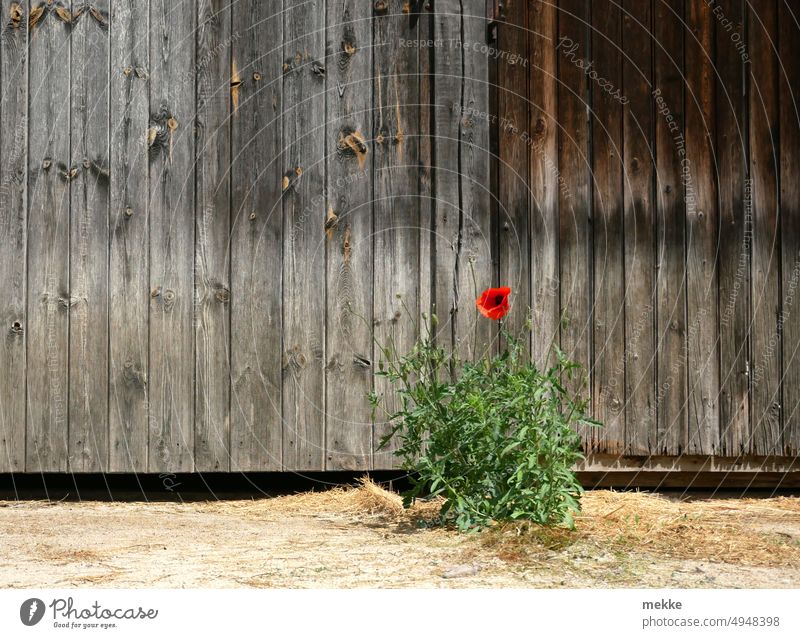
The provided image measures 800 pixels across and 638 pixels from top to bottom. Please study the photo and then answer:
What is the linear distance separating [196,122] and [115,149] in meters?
0.46

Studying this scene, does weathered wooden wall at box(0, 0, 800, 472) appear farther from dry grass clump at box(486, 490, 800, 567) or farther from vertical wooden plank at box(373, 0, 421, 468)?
dry grass clump at box(486, 490, 800, 567)

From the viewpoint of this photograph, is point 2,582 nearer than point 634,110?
Yes

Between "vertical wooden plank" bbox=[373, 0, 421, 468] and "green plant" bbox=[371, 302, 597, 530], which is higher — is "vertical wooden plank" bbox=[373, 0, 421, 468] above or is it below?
above

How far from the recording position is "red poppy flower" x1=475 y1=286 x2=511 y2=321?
414 cm

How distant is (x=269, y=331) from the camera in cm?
523

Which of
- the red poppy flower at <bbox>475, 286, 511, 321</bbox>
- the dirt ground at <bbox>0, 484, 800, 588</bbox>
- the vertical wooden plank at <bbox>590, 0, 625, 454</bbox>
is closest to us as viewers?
the dirt ground at <bbox>0, 484, 800, 588</bbox>

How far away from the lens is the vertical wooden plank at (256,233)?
205 inches

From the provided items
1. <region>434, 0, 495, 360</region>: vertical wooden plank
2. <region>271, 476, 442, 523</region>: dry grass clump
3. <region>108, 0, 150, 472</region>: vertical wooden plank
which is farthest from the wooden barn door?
<region>108, 0, 150, 472</region>: vertical wooden plank

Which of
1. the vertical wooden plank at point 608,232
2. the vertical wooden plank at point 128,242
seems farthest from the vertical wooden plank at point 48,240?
the vertical wooden plank at point 608,232

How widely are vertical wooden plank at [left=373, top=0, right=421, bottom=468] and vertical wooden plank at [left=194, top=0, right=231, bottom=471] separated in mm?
823

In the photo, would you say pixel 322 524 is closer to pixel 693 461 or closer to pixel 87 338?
pixel 87 338

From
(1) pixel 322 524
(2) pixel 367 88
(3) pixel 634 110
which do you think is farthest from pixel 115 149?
(3) pixel 634 110

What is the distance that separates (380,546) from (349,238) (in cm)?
190

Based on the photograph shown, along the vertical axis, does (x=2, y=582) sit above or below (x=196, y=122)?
below
